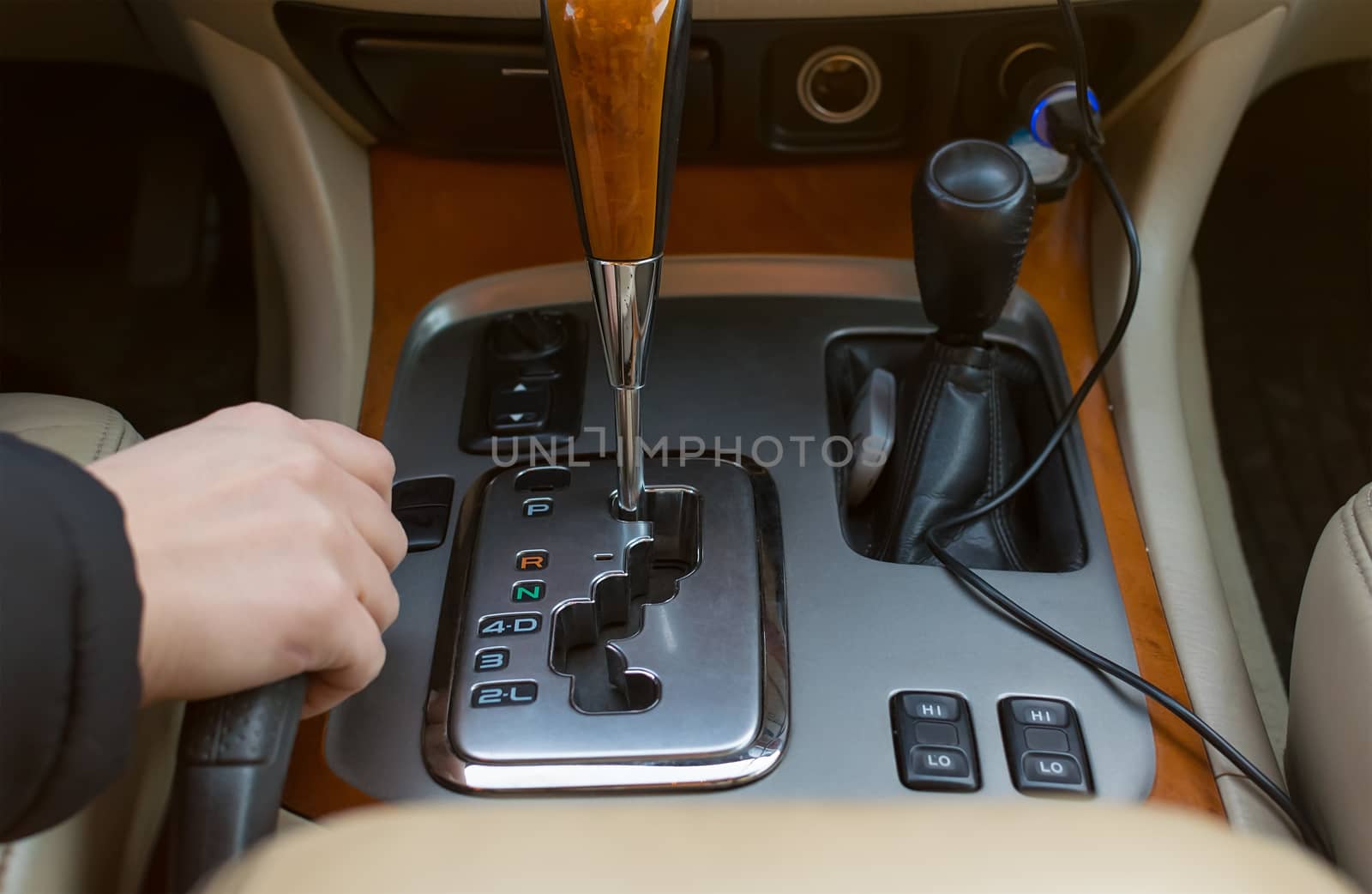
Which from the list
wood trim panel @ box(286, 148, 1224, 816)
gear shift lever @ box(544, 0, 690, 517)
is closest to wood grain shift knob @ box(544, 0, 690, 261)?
gear shift lever @ box(544, 0, 690, 517)

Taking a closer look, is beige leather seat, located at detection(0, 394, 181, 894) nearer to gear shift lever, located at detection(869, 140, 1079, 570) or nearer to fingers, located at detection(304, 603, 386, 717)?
fingers, located at detection(304, 603, 386, 717)

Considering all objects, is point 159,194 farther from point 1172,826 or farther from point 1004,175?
point 1172,826

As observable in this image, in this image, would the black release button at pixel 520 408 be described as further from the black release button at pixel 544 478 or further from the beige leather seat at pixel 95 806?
the beige leather seat at pixel 95 806

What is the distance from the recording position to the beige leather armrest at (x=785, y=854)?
317mm

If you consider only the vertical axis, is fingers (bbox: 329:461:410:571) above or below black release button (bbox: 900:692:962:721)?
above

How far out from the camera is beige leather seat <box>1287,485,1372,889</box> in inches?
18.1

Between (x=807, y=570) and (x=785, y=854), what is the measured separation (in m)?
0.32

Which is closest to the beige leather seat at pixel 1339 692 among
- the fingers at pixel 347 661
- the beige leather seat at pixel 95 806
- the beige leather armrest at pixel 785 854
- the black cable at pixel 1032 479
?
the black cable at pixel 1032 479

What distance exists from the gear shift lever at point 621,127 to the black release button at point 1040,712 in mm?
273

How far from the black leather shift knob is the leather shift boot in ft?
0.17

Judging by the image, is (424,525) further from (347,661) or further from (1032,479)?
(1032,479)

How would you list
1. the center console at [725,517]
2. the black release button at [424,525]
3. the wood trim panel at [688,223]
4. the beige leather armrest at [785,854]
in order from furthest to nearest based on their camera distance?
1. the wood trim panel at [688,223]
2. the black release button at [424,525]
3. the center console at [725,517]
4. the beige leather armrest at [785,854]

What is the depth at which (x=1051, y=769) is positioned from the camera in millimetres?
549

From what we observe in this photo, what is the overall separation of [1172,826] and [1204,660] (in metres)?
0.31
